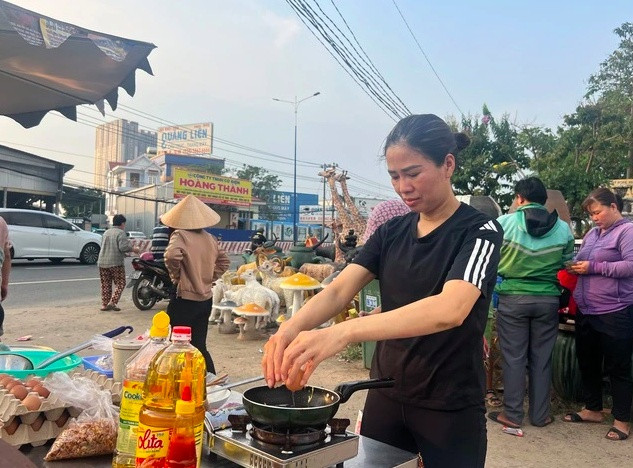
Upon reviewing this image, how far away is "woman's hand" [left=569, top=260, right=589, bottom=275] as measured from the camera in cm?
393

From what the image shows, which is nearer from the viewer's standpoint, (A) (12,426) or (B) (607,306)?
(A) (12,426)

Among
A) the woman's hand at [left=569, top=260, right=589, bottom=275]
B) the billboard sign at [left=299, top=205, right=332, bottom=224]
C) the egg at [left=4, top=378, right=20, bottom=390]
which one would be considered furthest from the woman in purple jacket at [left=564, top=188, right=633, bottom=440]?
the billboard sign at [left=299, top=205, right=332, bottom=224]

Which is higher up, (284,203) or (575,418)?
(284,203)

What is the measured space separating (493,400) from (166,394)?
12.9ft

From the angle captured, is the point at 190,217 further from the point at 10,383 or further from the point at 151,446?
the point at 151,446

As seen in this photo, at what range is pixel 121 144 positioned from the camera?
3179 inches

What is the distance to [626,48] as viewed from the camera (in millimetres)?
20188

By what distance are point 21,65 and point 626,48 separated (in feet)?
74.8

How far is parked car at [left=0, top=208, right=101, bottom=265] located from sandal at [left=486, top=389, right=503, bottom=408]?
12.6 metres

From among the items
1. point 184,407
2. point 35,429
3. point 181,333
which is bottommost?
point 35,429

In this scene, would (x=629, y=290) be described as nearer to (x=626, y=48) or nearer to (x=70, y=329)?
(x=70, y=329)

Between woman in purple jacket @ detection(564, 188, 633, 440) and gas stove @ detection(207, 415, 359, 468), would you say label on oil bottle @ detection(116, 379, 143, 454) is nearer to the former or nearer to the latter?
gas stove @ detection(207, 415, 359, 468)

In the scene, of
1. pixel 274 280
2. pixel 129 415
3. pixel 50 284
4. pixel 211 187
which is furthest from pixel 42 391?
pixel 211 187

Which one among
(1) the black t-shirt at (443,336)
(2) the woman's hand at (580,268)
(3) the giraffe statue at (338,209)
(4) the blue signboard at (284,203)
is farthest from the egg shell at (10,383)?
(4) the blue signboard at (284,203)
